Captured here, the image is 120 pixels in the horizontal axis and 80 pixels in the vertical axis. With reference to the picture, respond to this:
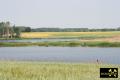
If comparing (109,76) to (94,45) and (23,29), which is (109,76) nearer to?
(94,45)

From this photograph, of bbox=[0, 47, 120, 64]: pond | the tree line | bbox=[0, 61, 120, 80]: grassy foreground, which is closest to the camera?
bbox=[0, 61, 120, 80]: grassy foreground

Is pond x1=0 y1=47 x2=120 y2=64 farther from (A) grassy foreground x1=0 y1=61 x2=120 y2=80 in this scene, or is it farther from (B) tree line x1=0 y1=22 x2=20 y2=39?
(B) tree line x1=0 y1=22 x2=20 y2=39

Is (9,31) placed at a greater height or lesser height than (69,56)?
lesser

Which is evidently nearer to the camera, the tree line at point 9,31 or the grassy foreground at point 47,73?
the grassy foreground at point 47,73

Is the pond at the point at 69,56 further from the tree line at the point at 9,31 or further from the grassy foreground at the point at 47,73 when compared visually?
the tree line at the point at 9,31

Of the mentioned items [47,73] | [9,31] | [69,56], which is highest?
[47,73]

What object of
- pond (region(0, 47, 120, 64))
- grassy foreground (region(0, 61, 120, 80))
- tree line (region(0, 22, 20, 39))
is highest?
grassy foreground (region(0, 61, 120, 80))

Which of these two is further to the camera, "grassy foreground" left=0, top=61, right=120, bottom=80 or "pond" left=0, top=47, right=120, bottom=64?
"pond" left=0, top=47, right=120, bottom=64

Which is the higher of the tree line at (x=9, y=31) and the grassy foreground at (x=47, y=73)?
the grassy foreground at (x=47, y=73)

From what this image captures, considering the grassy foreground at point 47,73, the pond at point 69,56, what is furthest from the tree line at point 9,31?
the grassy foreground at point 47,73

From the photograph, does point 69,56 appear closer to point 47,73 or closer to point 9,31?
point 47,73

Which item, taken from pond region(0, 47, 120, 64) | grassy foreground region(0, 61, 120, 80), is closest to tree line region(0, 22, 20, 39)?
pond region(0, 47, 120, 64)

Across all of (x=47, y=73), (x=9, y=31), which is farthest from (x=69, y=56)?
(x=9, y=31)

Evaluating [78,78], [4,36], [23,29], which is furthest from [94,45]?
[23,29]
